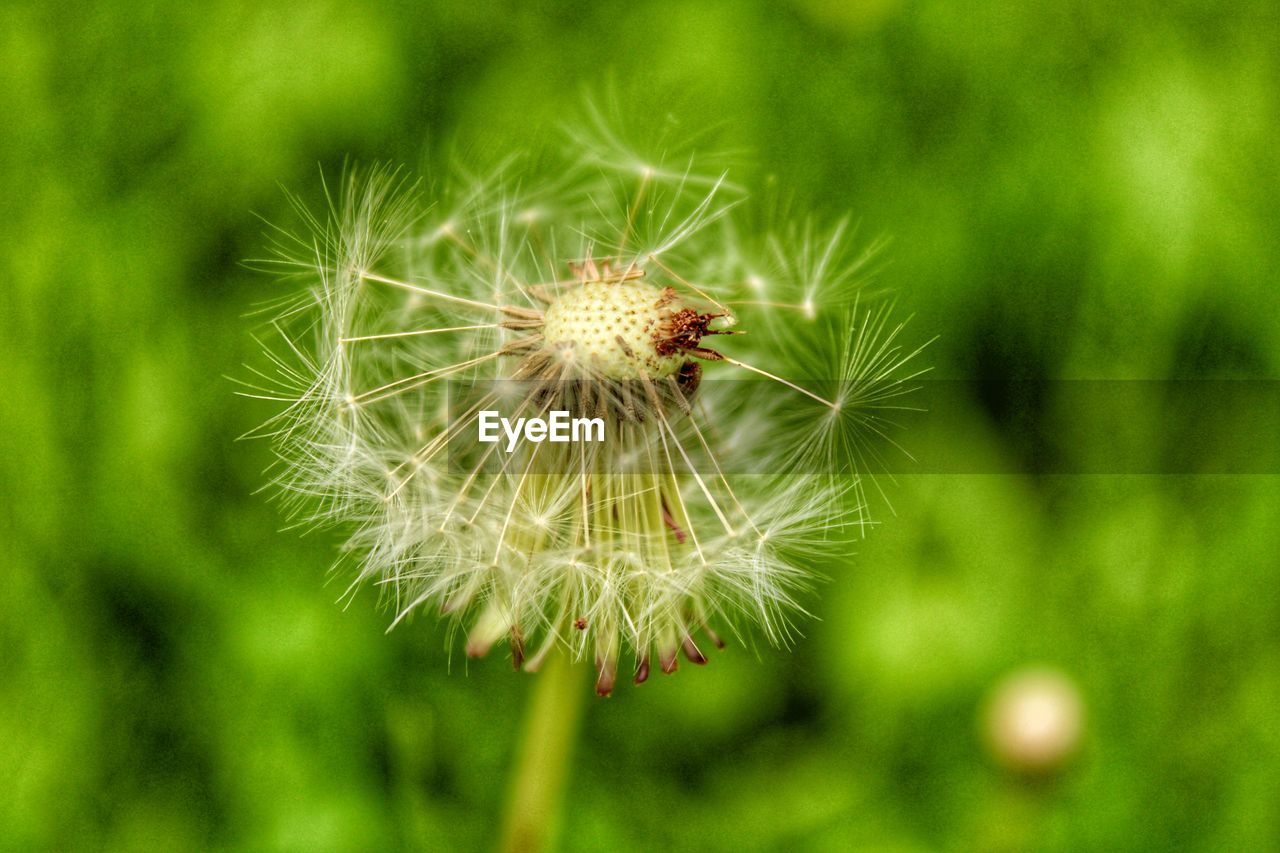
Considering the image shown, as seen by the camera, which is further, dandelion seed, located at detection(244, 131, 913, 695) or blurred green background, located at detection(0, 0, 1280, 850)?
blurred green background, located at detection(0, 0, 1280, 850)

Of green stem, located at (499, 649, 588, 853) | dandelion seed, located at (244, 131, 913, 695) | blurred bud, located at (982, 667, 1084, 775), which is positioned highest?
dandelion seed, located at (244, 131, 913, 695)

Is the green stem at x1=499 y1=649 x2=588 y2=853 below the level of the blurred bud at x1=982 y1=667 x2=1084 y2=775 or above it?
below

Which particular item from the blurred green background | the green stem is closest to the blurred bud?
the blurred green background

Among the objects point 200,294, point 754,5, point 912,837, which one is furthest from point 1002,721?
point 200,294

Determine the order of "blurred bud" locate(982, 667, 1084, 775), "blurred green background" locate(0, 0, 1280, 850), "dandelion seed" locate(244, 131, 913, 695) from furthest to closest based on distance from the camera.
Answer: "blurred green background" locate(0, 0, 1280, 850) < "blurred bud" locate(982, 667, 1084, 775) < "dandelion seed" locate(244, 131, 913, 695)

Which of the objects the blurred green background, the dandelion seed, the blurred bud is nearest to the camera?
the dandelion seed

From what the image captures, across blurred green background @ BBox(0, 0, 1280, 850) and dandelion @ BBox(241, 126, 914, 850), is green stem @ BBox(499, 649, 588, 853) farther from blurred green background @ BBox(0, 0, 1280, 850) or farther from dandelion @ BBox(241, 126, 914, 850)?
blurred green background @ BBox(0, 0, 1280, 850)

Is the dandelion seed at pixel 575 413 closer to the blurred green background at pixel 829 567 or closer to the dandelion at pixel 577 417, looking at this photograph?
the dandelion at pixel 577 417

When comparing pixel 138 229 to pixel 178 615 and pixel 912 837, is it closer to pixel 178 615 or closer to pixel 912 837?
pixel 178 615
